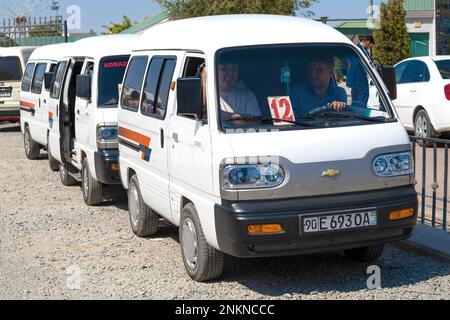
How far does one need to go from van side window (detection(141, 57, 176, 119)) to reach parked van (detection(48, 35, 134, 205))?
6.24 feet

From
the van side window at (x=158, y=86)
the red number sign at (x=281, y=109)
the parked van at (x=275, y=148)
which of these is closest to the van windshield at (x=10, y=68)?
the van side window at (x=158, y=86)

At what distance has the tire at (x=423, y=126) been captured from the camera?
14.2m

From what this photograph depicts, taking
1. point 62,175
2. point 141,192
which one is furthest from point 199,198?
point 62,175

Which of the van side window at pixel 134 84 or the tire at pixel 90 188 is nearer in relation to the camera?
the van side window at pixel 134 84

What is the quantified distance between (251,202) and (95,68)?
16.3 feet

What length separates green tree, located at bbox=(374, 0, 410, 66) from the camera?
3080 cm

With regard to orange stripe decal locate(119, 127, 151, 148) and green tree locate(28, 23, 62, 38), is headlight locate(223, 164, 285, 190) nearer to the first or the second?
orange stripe decal locate(119, 127, 151, 148)

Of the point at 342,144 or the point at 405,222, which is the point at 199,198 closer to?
the point at 342,144

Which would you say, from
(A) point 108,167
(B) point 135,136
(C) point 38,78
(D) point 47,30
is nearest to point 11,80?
(C) point 38,78

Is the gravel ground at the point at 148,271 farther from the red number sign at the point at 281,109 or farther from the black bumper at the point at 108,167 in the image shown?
the red number sign at the point at 281,109

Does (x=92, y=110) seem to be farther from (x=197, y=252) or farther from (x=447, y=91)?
(x=447, y=91)

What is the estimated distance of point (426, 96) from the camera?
1431 centimetres

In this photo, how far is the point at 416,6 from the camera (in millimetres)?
36656

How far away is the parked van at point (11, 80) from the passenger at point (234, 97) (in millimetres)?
15430
